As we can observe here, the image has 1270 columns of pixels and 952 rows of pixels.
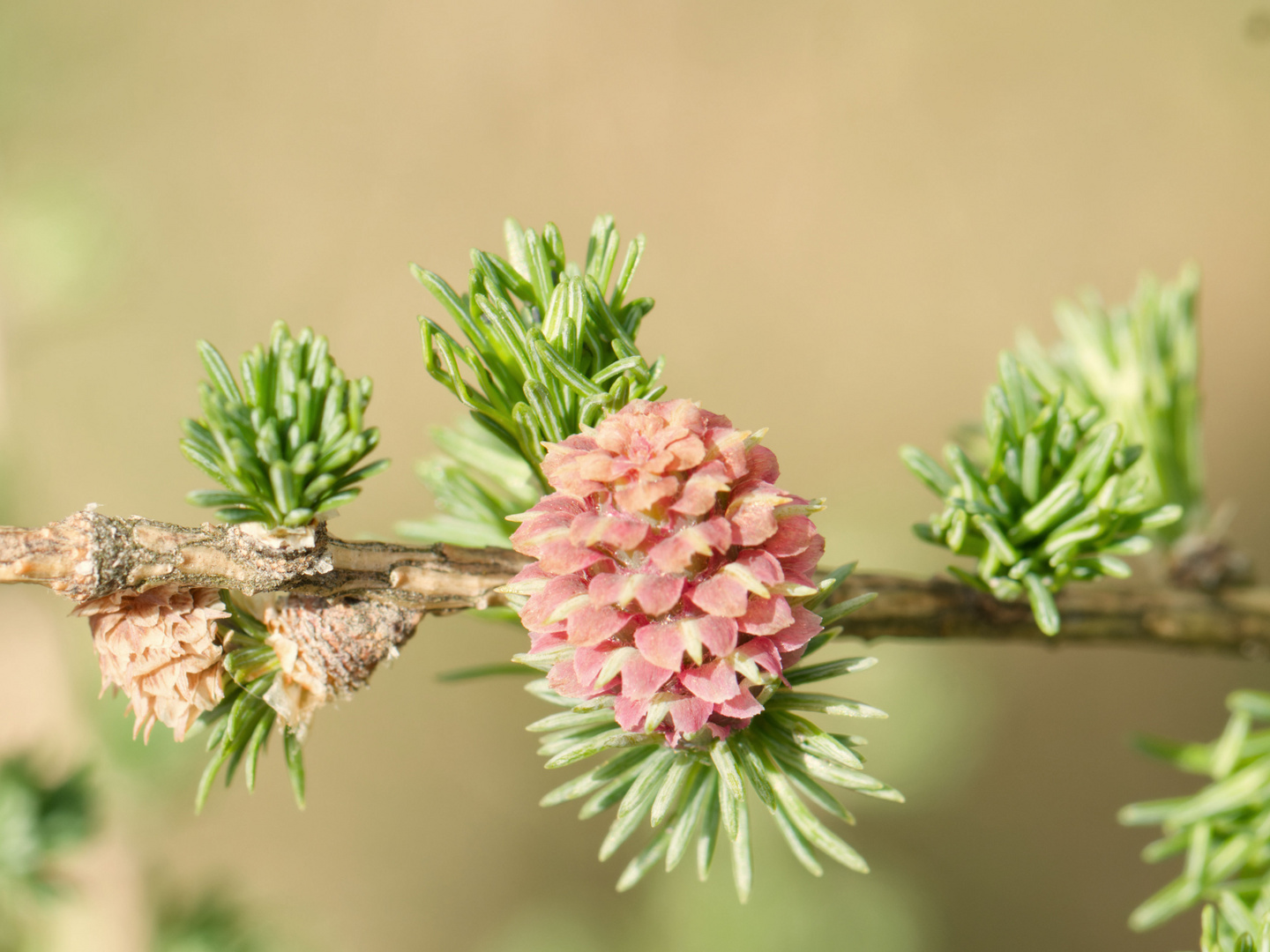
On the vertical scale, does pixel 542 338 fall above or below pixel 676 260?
below

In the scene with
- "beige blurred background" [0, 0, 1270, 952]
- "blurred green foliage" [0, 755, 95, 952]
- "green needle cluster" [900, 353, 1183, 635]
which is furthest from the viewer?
"beige blurred background" [0, 0, 1270, 952]

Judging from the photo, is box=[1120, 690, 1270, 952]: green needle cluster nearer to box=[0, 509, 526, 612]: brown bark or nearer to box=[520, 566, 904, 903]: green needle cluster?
box=[520, 566, 904, 903]: green needle cluster

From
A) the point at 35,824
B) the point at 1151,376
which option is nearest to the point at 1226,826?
the point at 1151,376

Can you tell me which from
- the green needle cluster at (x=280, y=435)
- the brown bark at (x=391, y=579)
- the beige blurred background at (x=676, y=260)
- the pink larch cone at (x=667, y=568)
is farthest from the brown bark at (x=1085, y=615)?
the beige blurred background at (x=676, y=260)

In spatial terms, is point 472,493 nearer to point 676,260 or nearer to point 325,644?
point 325,644

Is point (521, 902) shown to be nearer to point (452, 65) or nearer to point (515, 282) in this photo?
point (515, 282)

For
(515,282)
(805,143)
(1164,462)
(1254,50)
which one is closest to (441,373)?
(515,282)

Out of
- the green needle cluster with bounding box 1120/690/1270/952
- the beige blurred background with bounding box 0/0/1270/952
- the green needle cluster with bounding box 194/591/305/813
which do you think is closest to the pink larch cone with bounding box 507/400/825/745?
the green needle cluster with bounding box 194/591/305/813
